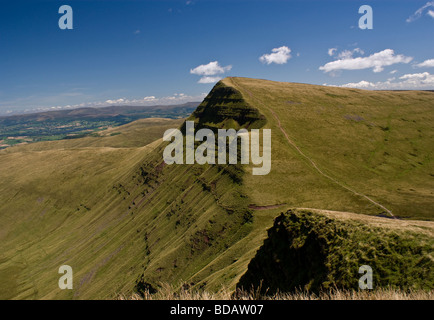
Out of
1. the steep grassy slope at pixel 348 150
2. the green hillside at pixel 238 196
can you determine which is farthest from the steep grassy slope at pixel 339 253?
the steep grassy slope at pixel 348 150

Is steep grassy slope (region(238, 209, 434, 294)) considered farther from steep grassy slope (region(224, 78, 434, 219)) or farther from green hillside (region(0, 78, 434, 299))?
steep grassy slope (region(224, 78, 434, 219))

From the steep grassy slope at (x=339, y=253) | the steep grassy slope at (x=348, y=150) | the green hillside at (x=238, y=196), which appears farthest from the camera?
the steep grassy slope at (x=348, y=150)

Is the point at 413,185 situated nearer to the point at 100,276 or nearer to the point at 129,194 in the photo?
the point at 100,276

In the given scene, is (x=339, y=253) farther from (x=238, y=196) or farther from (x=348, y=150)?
(x=348, y=150)

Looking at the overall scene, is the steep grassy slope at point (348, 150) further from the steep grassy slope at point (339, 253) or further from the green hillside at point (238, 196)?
the steep grassy slope at point (339, 253)

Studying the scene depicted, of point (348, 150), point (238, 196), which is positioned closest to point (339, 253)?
point (238, 196)

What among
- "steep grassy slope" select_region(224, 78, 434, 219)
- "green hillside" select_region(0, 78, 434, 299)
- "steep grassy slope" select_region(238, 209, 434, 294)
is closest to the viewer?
"steep grassy slope" select_region(238, 209, 434, 294)

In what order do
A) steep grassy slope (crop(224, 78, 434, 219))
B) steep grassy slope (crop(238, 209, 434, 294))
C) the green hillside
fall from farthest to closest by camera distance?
1. steep grassy slope (crop(224, 78, 434, 219))
2. the green hillside
3. steep grassy slope (crop(238, 209, 434, 294))

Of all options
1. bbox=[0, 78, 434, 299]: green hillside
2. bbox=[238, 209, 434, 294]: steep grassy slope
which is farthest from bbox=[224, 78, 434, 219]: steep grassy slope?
bbox=[238, 209, 434, 294]: steep grassy slope
